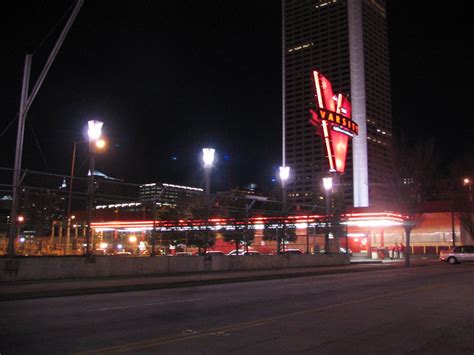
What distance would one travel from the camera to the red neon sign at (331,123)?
143ft

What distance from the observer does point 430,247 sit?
63375 mm

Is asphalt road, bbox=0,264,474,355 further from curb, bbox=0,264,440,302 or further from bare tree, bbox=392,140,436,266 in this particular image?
bare tree, bbox=392,140,436,266

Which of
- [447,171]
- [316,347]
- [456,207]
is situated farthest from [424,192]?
[316,347]

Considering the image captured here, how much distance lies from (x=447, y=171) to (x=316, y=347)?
6994 centimetres

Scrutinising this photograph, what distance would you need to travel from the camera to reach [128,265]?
906 inches

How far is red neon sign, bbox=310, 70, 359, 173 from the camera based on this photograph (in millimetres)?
43688

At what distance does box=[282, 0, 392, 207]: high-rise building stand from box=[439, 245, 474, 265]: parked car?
81.2 m

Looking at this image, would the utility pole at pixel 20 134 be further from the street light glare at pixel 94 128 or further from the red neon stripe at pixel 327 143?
the red neon stripe at pixel 327 143

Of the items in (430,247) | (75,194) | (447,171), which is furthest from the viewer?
(447,171)

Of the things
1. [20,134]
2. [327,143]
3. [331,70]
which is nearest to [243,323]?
[20,134]

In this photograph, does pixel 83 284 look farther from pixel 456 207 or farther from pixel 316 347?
pixel 456 207

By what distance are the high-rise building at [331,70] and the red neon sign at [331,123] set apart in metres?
81.0

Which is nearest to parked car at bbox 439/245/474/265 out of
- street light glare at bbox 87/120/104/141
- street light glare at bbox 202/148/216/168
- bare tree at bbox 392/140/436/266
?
bare tree at bbox 392/140/436/266

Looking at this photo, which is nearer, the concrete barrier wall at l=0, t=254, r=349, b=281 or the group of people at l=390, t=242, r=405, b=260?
the concrete barrier wall at l=0, t=254, r=349, b=281
